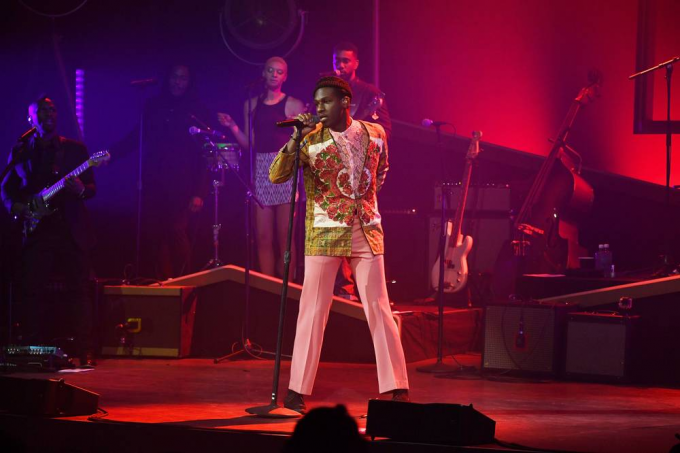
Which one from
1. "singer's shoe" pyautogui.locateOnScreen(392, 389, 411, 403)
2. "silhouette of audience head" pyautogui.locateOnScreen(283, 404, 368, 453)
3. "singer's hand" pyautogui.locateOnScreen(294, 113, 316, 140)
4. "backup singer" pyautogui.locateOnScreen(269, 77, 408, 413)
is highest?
"singer's hand" pyautogui.locateOnScreen(294, 113, 316, 140)

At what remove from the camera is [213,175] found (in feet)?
33.5

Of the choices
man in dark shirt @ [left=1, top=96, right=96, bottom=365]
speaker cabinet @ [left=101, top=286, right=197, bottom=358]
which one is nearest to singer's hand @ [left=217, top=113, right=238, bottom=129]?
man in dark shirt @ [left=1, top=96, right=96, bottom=365]

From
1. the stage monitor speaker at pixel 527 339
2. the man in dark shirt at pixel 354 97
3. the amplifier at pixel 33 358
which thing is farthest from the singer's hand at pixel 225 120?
the stage monitor speaker at pixel 527 339

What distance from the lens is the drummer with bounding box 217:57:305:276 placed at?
9.21m

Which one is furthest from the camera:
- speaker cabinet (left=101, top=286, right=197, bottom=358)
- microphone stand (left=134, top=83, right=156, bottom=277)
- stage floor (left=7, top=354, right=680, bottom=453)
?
microphone stand (left=134, top=83, right=156, bottom=277)

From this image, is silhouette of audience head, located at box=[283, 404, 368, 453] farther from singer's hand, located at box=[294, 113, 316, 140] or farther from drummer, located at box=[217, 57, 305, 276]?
drummer, located at box=[217, 57, 305, 276]

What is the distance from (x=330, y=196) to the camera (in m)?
5.86

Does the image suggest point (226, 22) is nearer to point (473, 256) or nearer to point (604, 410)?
point (473, 256)

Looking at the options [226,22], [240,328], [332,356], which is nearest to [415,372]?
[332,356]

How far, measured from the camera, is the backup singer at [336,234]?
578cm

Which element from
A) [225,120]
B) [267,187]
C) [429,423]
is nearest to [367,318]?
[429,423]

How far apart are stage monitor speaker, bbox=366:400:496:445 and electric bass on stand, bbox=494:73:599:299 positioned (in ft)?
14.4

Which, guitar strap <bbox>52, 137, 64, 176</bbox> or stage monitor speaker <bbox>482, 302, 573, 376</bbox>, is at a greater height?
guitar strap <bbox>52, 137, 64, 176</bbox>

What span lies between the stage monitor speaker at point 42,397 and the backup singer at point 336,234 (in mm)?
1227
